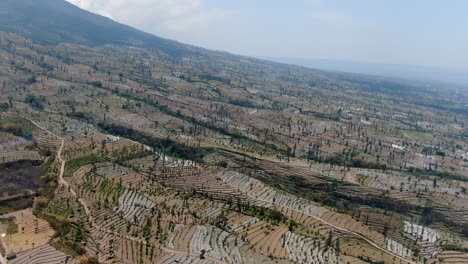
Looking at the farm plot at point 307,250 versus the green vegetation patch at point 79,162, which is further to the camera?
the green vegetation patch at point 79,162

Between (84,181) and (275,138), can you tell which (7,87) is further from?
(275,138)

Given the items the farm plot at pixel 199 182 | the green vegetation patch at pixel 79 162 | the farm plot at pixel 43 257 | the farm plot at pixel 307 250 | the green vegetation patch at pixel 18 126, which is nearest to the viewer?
the farm plot at pixel 43 257

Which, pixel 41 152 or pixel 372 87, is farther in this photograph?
pixel 372 87

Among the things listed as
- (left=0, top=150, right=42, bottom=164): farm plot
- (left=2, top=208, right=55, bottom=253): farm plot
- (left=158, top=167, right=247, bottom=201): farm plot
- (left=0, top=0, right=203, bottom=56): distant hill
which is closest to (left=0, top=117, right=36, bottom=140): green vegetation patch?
(left=0, top=150, right=42, bottom=164): farm plot

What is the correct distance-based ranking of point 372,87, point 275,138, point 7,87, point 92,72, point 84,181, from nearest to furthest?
1. point 84,181
2. point 275,138
3. point 7,87
4. point 92,72
5. point 372,87

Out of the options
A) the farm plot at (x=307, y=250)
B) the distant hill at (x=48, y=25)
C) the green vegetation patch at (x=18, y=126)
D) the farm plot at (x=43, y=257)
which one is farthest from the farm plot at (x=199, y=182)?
the distant hill at (x=48, y=25)

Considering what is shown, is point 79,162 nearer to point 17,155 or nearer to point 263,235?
point 17,155

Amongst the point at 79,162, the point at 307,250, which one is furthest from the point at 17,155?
the point at 307,250

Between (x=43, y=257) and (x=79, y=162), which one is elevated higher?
(x=79, y=162)

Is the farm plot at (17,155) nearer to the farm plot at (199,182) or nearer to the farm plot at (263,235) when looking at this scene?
the farm plot at (199,182)

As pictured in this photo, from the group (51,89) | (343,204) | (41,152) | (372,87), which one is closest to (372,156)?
(343,204)

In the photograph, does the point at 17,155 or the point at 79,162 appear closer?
the point at 17,155
